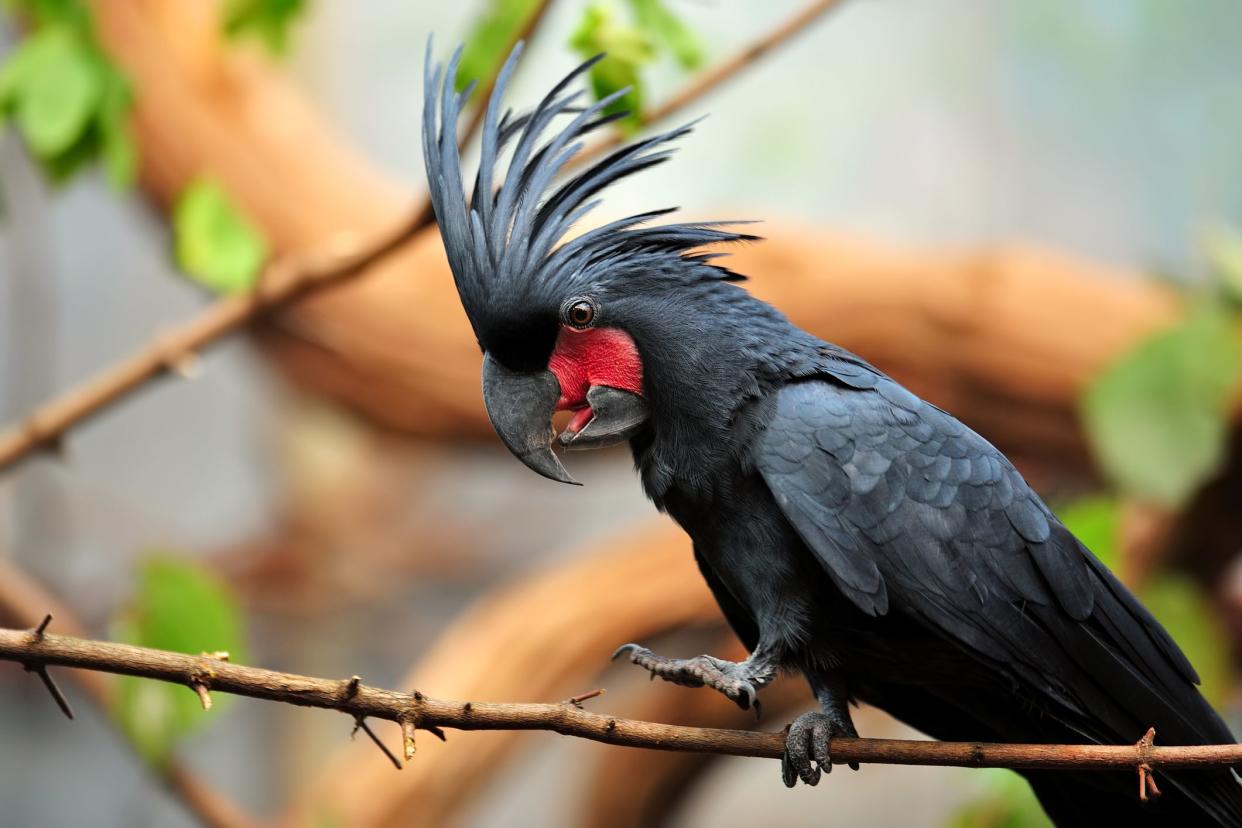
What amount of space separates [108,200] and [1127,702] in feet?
17.5

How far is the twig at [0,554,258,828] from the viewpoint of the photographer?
292 centimetres

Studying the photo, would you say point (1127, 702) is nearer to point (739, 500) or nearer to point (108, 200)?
point (739, 500)

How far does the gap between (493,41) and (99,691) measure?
2033 millimetres

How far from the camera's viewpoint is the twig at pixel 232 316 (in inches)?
96.4

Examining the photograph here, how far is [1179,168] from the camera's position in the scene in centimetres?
442

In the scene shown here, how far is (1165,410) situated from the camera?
2.96 metres

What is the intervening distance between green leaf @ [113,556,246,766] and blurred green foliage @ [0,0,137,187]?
2.99 ft

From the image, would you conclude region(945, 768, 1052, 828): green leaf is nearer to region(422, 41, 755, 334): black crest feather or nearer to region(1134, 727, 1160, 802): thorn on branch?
region(1134, 727, 1160, 802): thorn on branch

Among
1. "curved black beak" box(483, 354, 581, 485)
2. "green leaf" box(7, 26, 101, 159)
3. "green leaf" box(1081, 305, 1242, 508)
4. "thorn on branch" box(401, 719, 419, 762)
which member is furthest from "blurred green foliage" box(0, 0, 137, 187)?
"green leaf" box(1081, 305, 1242, 508)

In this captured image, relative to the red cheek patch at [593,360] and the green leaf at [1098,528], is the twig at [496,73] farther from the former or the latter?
the green leaf at [1098,528]

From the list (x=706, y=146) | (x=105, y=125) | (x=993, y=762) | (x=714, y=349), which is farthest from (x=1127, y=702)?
(x=706, y=146)

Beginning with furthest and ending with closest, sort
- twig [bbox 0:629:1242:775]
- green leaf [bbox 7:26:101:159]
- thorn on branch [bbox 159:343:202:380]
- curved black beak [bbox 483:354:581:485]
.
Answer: thorn on branch [bbox 159:343:202:380] → green leaf [bbox 7:26:101:159] → curved black beak [bbox 483:354:581:485] → twig [bbox 0:629:1242:775]

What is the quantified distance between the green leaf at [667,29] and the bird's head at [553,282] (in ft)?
1.63

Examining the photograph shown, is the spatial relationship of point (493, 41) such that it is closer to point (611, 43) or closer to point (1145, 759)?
point (611, 43)
